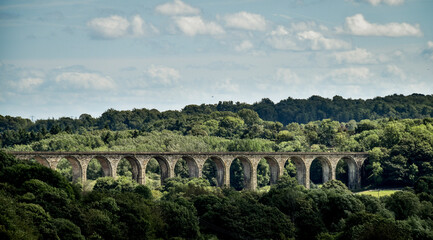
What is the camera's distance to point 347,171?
11350 centimetres

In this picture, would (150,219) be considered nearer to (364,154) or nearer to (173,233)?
(173,233)

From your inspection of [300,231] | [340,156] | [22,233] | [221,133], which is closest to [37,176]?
[22,233]

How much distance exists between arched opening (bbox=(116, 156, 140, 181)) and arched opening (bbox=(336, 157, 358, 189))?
3074 centimetres

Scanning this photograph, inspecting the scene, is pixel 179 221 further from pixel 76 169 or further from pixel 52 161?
pixel 76 169

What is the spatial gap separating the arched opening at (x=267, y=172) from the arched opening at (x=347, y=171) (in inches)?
397

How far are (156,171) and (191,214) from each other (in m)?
43.4

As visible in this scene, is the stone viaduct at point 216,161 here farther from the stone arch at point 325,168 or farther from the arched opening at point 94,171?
the arched opening at point 94,171

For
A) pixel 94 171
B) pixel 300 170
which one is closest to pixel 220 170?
pixel 300 170

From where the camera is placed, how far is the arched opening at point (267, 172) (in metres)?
106

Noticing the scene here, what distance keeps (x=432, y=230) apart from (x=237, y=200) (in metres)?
17.9

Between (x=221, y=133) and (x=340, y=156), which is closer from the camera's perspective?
(x=340, y=156)

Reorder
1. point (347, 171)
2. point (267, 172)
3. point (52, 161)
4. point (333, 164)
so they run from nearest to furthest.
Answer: point (52, 161) < point (333, 164) < point (347, 171) < point (267, 172)

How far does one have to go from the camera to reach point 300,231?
68.2 metres

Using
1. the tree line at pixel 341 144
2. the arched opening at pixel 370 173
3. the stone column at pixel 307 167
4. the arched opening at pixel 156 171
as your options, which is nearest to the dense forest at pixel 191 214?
the arched opening at pixel 156 171
